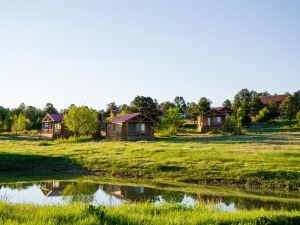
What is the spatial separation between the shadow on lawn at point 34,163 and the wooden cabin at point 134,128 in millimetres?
22434

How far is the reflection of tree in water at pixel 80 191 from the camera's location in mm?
21703

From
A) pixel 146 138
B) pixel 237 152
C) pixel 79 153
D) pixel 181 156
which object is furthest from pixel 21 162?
pixel 146 138

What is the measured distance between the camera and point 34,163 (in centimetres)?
3556

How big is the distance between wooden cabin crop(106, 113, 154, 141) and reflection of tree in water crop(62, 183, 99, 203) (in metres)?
31.8

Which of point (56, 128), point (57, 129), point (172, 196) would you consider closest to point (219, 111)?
point (57, 129)

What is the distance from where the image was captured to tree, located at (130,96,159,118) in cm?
7650

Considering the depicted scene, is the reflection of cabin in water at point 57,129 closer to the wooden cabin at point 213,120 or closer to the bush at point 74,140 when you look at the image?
the bush at point 74,140

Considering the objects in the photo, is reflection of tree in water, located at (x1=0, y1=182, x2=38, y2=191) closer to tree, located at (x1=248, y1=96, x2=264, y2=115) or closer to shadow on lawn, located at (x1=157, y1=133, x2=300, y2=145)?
shadow on lawn, located at (x1=157, y1=133, x2=300, y2=145)

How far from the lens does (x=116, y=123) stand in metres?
61.2

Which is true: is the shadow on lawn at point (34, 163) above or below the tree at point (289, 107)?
below

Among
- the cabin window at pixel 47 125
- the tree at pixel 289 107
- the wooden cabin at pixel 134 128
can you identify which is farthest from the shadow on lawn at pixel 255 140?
the tree at pixel 289 107

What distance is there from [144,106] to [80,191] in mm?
53014

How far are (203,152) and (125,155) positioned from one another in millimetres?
6538

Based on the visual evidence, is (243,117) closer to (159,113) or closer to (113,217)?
(159,113)
